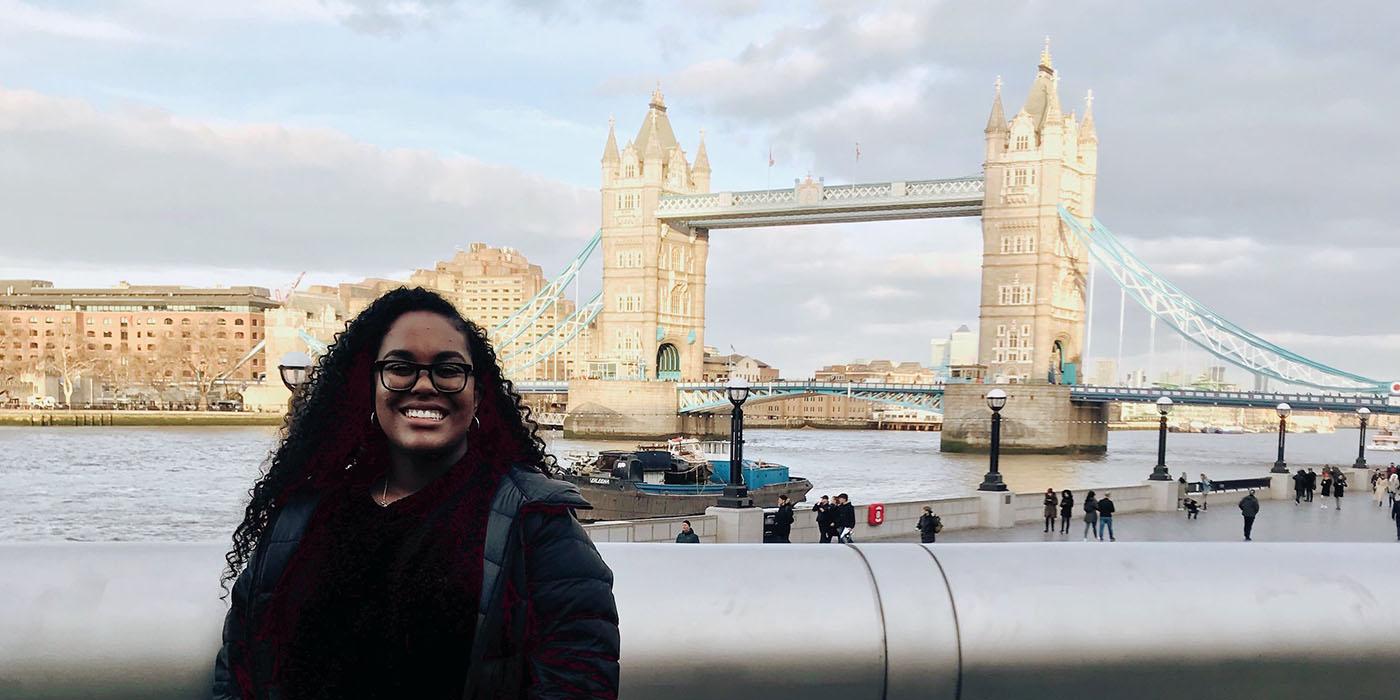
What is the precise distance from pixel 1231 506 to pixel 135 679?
1539 centimetres

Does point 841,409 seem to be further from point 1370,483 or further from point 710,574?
point 710,574

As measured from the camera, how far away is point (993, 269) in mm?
46406

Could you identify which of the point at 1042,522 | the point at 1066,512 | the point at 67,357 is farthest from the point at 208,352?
the point at 1066,512

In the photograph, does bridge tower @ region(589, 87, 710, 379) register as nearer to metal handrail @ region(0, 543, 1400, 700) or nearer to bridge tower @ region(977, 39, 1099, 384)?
bridge tower @ region(977, 39, 1099, 384)

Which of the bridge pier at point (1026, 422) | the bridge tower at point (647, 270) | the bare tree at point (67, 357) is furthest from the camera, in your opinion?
the bare tree at point (67, 357)

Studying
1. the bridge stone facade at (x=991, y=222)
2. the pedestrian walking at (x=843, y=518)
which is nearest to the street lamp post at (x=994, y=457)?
the pedestrian walking at (x=843, y=518)

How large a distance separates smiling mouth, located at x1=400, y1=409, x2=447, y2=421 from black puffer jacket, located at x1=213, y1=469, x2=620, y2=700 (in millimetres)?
117

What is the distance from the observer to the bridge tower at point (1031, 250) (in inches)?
1778

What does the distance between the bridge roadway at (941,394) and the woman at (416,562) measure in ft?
104

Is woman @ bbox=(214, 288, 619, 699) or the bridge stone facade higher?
the bridge stone facade

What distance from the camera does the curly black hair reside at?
1.09 meters

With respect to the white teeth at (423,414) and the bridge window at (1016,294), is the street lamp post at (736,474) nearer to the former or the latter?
the white teeth at (423,414)

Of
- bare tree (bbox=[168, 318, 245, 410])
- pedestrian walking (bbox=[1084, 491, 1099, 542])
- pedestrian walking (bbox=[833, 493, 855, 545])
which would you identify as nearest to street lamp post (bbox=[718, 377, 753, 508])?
pedestrian walking (bbox=[833, 493, 855, 545])

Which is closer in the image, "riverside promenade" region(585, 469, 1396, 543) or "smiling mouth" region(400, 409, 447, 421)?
"smiling mouth" region(400, 409, 447, 421)
